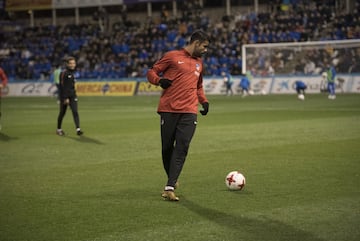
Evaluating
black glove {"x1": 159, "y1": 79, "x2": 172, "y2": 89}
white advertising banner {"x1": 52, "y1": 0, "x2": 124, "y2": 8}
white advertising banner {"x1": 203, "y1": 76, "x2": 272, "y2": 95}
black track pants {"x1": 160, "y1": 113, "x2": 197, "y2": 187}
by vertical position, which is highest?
white advertising banner {"x1": 52, "y1": 0, "x2": 124, "y2": 8}

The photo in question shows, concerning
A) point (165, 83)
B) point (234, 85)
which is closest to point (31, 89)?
point (234, 85)

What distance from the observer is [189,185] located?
11586 millimetres

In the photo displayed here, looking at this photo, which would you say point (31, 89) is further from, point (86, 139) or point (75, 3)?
point (86, 139)

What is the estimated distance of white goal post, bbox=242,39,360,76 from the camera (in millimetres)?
43394

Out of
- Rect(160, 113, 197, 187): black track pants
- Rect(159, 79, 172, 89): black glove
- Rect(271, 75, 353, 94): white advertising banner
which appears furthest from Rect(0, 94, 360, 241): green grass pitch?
Rect(271, 75, 353, 94): white advertising banner

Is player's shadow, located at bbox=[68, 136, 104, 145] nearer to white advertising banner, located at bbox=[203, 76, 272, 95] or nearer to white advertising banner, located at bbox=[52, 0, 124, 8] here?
white advertising banner, located at bbox=[203, 76, 272, 95]

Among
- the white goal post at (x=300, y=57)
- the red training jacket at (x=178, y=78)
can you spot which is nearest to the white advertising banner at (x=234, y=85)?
the white goal post at (x=300, y=57)

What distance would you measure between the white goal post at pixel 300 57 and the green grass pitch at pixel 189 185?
21466 mm

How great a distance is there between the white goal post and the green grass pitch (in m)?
21.5

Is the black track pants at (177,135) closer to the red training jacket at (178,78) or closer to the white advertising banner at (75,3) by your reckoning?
the red training jacket at (178,78)

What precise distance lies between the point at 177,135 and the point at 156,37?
44719 mm

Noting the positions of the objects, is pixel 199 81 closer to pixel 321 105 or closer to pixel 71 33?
pixel 321 105

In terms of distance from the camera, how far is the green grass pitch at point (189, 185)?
8.21 m

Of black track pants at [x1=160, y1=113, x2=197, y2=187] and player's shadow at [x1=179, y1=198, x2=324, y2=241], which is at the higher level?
black track pants at [x1=160, y1=113, x2=197, y2=187]
